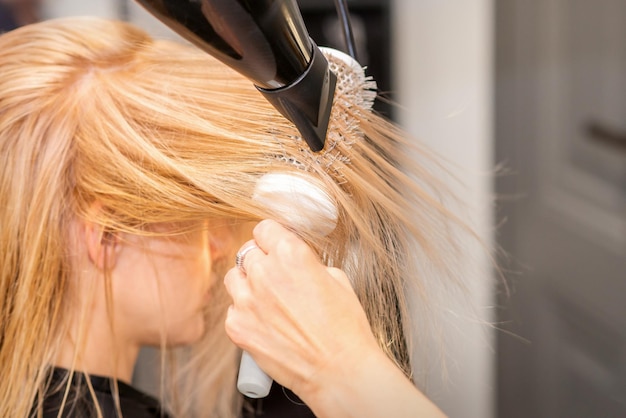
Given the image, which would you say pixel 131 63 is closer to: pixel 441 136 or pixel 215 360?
pixel 215 360

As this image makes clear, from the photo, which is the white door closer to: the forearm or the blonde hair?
the blonde hair

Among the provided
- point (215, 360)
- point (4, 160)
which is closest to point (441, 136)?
point (215, 360)

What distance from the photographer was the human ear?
24.5 inches

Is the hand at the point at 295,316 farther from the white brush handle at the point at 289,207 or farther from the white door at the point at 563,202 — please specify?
the white door at the point at 563,202

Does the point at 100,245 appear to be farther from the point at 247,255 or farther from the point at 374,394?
the point at 374,394

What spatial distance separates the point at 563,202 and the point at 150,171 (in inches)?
45.8

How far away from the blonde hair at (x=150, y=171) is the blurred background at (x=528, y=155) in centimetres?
74

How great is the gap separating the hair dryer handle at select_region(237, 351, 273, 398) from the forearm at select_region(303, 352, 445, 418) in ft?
0.25

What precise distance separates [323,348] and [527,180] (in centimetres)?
118

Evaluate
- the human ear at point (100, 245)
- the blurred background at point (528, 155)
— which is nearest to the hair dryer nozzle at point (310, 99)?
the human ear at point (100, 245)

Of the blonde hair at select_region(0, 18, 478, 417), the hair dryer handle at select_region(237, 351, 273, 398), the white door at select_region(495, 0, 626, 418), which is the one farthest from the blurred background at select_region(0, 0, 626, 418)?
the hair dryer handle at select_region(237, 351, 273, 398)

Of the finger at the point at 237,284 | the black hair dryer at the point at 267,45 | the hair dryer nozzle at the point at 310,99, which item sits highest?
the black hair dryer at the point at 267,45

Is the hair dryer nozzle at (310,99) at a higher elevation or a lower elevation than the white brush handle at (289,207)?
higher

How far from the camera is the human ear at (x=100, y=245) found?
62 centimetres
